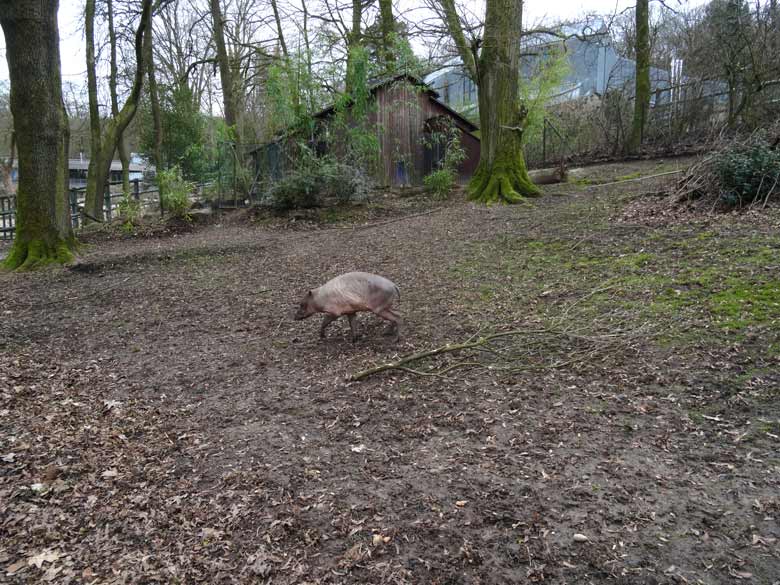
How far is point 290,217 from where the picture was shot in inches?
494

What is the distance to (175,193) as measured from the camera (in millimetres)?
13688

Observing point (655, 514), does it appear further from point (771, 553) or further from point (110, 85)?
point (110, 85)

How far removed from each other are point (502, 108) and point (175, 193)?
26.6 ft

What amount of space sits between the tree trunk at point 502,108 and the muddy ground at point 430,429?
4.67 m

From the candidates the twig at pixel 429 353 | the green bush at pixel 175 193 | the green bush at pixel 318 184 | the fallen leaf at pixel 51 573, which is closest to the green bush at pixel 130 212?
the green bush at pixel 175 193

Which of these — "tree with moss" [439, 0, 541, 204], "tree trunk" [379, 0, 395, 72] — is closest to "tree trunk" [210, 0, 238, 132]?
"tree trunk" [379, 0, 395, 72]

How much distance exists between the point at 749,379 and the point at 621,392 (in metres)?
0.80

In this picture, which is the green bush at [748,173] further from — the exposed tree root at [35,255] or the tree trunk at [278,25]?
the tree trunk at [278,25]

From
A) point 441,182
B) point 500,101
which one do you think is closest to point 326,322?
point 500,101

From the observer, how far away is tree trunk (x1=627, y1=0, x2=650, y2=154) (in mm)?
15914

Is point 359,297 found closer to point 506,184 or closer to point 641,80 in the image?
point 506,184

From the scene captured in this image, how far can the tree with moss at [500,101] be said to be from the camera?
11180mm

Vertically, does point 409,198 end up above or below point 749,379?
above

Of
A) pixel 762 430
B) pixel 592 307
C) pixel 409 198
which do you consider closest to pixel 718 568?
pixel 762 430
